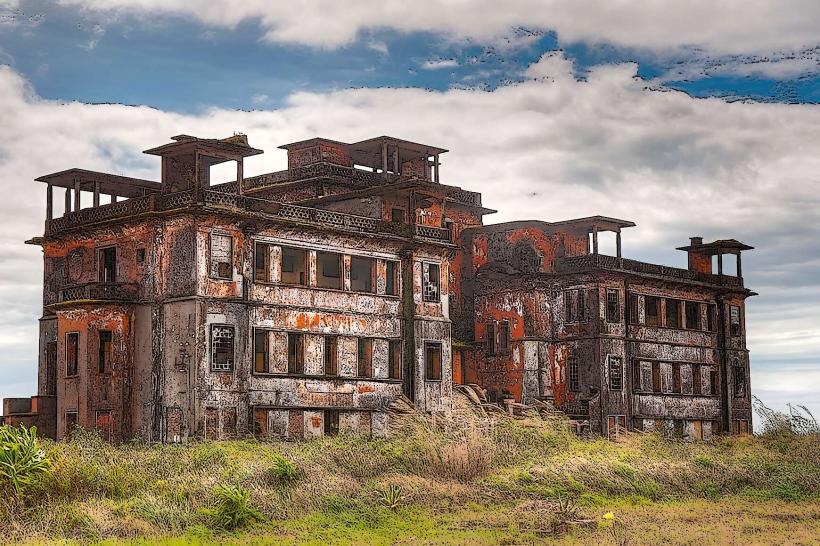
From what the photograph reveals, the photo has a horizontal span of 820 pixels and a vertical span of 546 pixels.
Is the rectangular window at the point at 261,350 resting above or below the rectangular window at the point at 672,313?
below

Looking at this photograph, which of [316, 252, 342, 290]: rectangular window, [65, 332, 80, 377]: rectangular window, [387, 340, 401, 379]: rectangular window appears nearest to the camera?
[65, 332, 80, 377]: rectangular window

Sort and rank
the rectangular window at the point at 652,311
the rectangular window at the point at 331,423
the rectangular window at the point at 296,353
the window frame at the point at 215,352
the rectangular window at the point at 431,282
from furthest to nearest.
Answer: the rectangular window at the point at 652,311 → the rectangular window at the point at 431,282 → the rectangular window at the point at 331,423 → the rectangular window at the point at 296,353 → the window frame at the point at 215,352

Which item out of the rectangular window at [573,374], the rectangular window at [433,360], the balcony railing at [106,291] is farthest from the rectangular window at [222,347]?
the rectangular window at [573,374]

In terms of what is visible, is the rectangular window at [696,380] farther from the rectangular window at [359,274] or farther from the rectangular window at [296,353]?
the rectangular window at [296,353]

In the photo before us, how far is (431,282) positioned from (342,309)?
15.5 ft

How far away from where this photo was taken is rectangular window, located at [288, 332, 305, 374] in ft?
128

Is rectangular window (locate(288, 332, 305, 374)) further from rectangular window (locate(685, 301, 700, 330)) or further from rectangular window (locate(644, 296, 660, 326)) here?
rectangular window (locate(685, 301, 700, 330))

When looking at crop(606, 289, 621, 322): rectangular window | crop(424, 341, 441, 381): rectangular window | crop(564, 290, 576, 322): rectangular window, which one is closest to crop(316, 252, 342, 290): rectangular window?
crop(424, 341, 441, 381): rectangular window

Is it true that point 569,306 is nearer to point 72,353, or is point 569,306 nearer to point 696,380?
point 696,380

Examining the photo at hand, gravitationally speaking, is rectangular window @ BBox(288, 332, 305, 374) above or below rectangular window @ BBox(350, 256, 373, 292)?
below

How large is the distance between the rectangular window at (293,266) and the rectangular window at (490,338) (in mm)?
12352

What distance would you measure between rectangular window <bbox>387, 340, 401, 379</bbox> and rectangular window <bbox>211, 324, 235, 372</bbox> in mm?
7591

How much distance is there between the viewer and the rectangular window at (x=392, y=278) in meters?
42.9

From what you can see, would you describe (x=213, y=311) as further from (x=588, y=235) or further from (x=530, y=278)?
(x=588, y=235)
